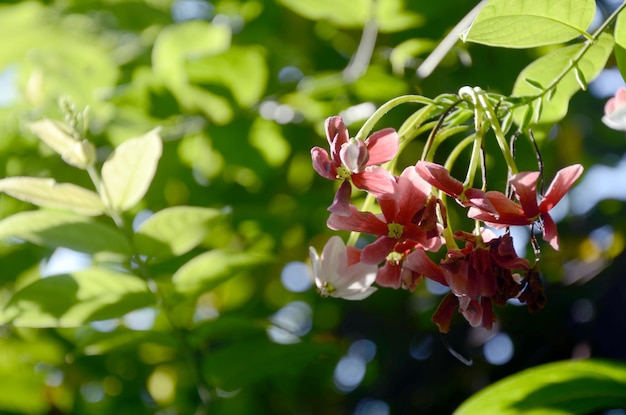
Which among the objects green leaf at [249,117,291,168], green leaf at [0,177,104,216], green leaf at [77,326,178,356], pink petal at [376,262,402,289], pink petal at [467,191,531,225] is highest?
pink petal at [467,191,531,225]

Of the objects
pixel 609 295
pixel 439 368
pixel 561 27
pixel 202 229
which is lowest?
pixel 439 368

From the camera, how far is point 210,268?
752 mm

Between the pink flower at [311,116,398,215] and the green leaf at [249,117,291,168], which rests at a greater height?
the pink flower at [311,116,398,215]

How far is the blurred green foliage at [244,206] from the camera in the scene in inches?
33.3

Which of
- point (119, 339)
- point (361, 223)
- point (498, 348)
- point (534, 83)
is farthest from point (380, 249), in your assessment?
point (498, 348)

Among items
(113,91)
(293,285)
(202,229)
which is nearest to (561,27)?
(202,229)

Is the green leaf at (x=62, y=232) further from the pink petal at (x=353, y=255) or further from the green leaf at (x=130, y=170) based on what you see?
the pink petal at (x=353, y=255)

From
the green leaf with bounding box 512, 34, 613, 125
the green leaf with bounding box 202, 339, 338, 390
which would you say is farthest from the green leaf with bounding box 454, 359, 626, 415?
the green leaf with bounding box 512, 34, 613, 125

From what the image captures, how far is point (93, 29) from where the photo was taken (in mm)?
1261

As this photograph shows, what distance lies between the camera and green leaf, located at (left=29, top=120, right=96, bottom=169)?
2.07ft

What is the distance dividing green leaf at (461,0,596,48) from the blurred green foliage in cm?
27

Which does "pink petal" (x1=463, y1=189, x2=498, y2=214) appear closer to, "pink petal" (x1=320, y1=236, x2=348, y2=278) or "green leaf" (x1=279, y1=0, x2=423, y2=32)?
"pink petal" (x1=320, y1=236, x2=348, y2=278)

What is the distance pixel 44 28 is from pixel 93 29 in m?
0.14

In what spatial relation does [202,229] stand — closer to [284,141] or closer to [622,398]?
[284,141]
